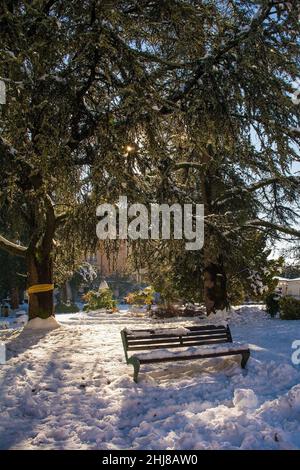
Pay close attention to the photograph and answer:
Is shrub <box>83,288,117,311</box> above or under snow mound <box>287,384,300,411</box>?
under

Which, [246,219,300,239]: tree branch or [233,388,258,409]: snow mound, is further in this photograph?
[246,219,300,239]: tree branch

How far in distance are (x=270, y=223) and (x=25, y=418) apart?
11512 millimetres

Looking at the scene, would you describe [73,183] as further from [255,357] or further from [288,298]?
[288,298]

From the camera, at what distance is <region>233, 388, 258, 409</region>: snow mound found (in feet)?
16.2

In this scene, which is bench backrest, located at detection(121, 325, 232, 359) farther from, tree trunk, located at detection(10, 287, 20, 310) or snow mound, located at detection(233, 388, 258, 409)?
tree trunk, located at detection(10, 287, 20, 310)

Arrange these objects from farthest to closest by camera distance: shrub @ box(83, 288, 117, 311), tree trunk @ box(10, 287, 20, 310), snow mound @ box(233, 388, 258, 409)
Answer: tree trunk @ box(10, 287, 20, 310) → shrub @ box(83, 288, 117, 311) → snow mound @ box(233, 388, 258, 409)

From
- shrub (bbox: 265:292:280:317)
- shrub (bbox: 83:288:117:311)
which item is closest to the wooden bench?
shrub (bbox: 265:292:280:317)

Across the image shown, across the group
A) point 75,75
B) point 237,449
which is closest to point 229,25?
point 75,75

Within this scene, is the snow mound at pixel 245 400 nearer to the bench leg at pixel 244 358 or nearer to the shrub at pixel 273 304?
the bench leg at pixel 244 358

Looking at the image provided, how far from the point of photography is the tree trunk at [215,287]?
15180 mm

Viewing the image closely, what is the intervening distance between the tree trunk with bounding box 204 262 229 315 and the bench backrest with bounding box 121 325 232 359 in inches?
279

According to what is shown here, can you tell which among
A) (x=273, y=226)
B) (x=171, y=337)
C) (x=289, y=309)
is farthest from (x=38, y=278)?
(x=289, y=309)

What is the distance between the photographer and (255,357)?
7598 mm

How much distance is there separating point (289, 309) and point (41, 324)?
819 centimetres
